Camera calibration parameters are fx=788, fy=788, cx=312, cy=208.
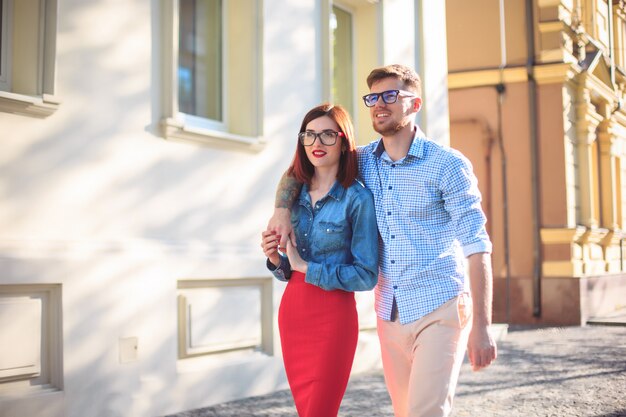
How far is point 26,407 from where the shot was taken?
4801 millimetres

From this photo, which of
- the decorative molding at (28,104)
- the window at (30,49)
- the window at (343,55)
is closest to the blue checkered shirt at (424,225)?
the decorative molding at (28,104)

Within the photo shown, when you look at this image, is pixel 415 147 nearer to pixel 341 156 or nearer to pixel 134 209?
pixel 341 156

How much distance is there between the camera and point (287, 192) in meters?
3.24

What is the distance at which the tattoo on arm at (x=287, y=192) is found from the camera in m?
3.22

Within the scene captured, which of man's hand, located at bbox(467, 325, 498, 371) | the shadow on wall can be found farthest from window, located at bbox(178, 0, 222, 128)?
man's hand, located at bbox(467, 325, 498, 371)

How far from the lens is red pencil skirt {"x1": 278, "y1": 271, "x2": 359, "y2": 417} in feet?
9.95

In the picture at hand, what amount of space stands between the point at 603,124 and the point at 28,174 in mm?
14338

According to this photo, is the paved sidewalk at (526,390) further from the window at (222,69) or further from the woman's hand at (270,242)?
the woman's hand at (270,242)

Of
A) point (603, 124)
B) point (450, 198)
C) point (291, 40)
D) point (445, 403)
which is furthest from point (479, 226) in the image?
point (603, 124)

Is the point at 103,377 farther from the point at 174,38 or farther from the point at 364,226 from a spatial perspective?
the point at 364,226

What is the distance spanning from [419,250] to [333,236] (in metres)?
0.36

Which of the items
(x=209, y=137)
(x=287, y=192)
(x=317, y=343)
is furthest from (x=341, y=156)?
(x=209, y=137)

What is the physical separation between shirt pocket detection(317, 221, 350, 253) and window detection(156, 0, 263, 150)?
3.55 meters

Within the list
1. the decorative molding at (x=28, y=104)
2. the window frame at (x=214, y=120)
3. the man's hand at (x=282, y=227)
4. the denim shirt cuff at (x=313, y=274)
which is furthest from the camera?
the window frame at (x=214, y=120)
